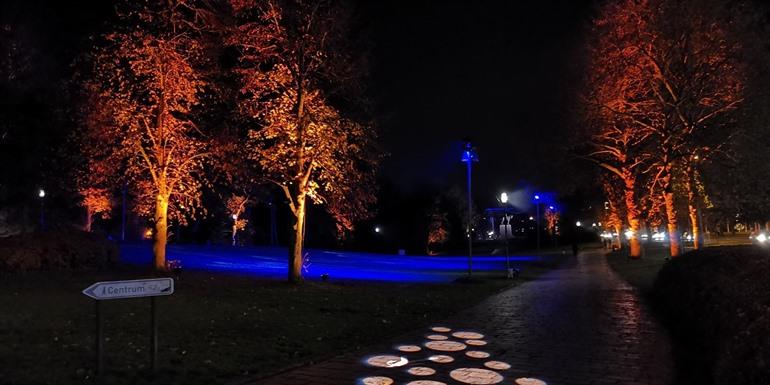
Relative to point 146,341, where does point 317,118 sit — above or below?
above

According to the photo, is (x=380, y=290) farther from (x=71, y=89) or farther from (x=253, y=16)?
(x=71, y=89)

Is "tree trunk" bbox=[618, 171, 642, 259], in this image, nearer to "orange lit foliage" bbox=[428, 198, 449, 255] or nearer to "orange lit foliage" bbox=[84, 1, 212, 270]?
"orange lit foliage" bbox=[84, 1, 212, 270]

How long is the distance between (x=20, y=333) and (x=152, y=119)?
1081 cm

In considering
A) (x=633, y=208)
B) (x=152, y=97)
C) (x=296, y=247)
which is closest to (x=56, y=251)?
(x=152, y=97)

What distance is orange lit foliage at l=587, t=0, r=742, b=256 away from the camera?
19.7m

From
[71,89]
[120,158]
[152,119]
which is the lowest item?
[120,158]

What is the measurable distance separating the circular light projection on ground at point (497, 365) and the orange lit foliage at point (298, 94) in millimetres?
9924

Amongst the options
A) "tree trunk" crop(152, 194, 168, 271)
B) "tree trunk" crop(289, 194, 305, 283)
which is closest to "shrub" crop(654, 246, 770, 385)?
"tree trunk" crop(289, 194, 305, 283)

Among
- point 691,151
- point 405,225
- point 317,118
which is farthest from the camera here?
point 405,225

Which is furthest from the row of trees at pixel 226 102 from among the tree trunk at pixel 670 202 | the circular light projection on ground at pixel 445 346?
the tree trunk at pixel 670 202

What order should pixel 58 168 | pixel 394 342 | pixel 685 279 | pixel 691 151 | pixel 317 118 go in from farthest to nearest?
pixel 58 168
pixel 691 151
pixel 317 118
pixel 685 279
pixel 394 342

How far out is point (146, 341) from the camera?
8.72 meters

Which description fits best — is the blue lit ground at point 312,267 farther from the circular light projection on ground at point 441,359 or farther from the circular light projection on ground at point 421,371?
the circular light projection on ground at point 421,371

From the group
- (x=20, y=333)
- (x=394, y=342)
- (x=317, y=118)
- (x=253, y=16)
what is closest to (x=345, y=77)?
(x=317, y=118)
